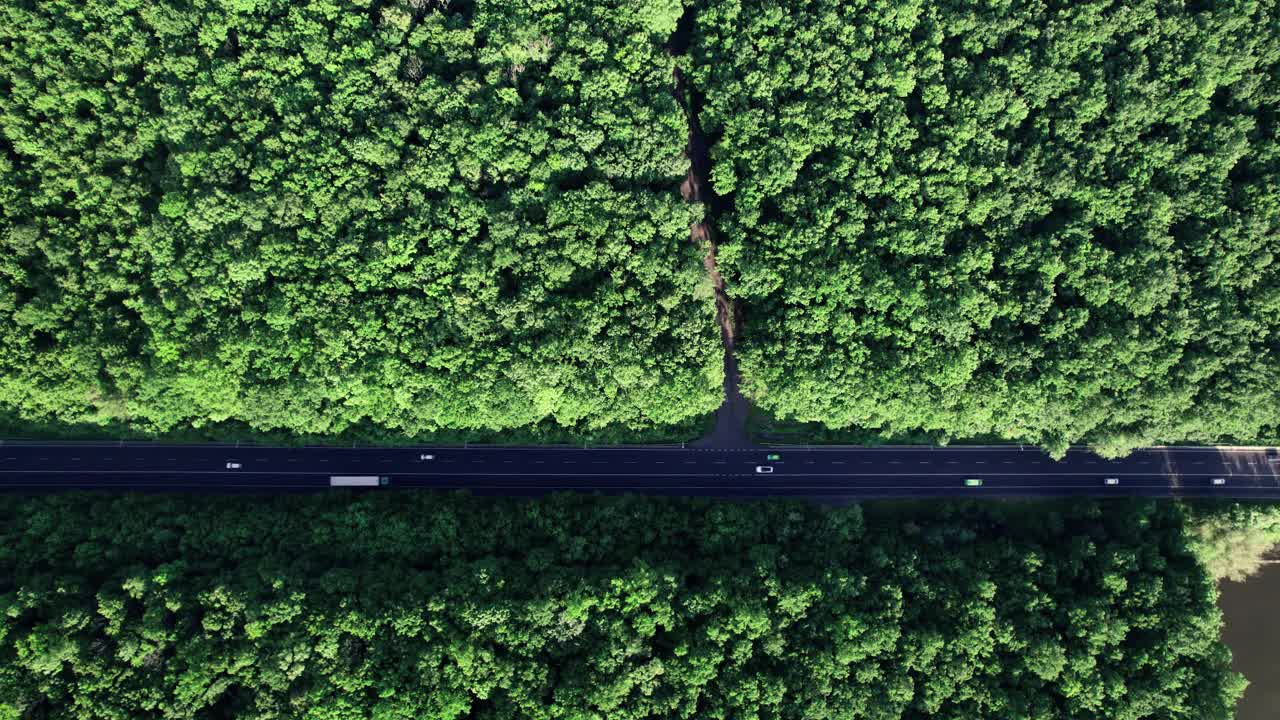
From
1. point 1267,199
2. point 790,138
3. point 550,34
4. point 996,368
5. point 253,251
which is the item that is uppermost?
point 550,34

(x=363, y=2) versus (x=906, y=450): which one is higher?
(x=363, y=2)

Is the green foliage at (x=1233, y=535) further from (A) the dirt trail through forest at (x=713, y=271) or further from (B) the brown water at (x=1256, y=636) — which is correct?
(A) the dirt trail through forest at (x=713, y=271)

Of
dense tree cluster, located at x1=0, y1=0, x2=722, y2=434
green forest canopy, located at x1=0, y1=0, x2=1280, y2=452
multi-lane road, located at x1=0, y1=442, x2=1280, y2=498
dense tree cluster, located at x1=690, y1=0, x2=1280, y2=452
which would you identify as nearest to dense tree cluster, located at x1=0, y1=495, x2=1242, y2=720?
multi-lane road, located at x1=0, y1=442, x2=1280, y2=498

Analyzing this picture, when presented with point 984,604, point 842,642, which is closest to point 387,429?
point 842,642

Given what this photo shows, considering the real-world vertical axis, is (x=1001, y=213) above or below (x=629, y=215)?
above

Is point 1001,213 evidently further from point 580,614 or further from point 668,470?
point 580,614

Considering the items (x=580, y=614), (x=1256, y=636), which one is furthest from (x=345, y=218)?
(x=1256, y=636)

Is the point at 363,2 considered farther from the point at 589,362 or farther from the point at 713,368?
the point at 713,368
